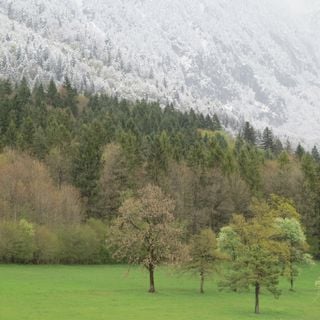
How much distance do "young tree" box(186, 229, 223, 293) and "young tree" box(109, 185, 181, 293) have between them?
2.88 metres

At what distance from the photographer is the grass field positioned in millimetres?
54156

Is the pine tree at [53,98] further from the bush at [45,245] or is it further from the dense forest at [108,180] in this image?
the bush at [45,245]

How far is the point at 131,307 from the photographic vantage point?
5906 centimetres

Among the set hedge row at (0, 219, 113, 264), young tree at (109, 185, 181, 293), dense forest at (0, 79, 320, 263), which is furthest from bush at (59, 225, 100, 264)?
young tree at (109, 185, 181, 293)

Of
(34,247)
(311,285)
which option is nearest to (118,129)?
(34,247)

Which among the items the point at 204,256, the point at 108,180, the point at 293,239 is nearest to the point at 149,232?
the point at 204,256

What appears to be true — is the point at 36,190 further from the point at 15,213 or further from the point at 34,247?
the point at 34,247

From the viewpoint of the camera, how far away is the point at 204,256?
251ft

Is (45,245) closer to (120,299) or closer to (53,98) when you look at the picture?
(120,299)

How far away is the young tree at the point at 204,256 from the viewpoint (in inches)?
3009

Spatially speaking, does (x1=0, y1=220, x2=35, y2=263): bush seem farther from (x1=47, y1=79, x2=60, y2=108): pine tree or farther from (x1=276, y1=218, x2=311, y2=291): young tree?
(x1=47, y1=79, x2=60, y2=108): pine tree

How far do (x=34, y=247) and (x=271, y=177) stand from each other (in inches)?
2734

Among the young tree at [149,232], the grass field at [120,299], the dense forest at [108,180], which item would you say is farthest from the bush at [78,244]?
the young tree at [149,232]

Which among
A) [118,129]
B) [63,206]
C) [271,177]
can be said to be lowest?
[63,206]
